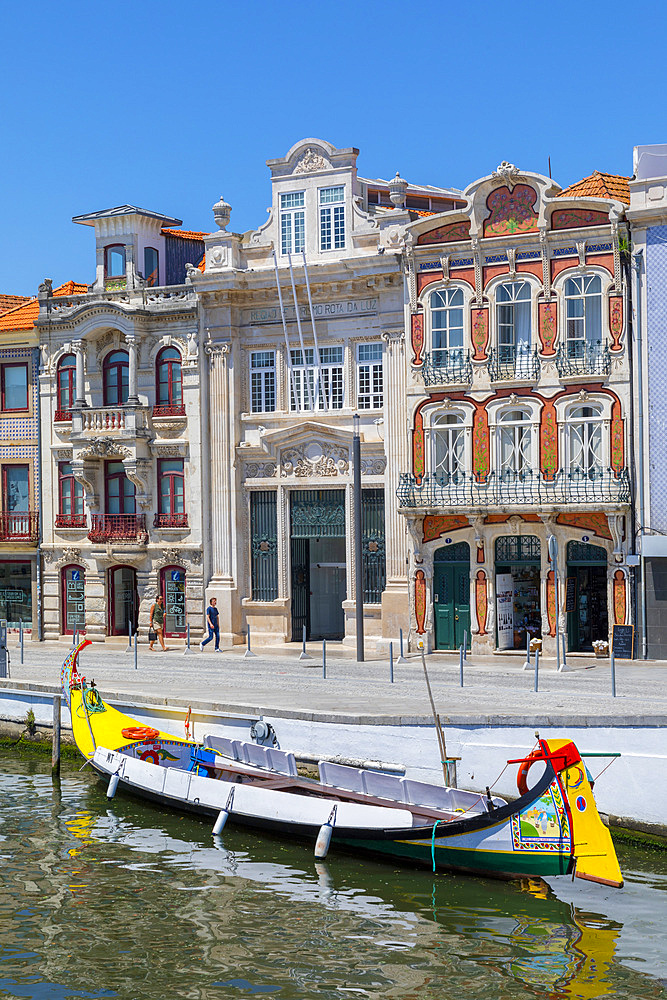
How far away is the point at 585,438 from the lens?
38281 mm

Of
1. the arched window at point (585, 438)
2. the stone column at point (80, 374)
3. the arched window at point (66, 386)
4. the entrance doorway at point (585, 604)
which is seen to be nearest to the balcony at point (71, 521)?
the arched window at point (66, 386)

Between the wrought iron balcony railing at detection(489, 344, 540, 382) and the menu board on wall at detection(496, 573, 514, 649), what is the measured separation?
594 cm

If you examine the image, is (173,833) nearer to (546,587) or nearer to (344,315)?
(546,587)

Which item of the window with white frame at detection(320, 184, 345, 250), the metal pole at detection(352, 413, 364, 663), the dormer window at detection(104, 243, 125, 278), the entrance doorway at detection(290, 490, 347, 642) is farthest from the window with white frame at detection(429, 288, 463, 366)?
the dormer window at detection(104, 243, 125, 278)

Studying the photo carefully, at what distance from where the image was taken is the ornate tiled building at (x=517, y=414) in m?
37.9

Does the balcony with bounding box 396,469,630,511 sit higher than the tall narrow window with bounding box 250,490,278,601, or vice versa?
the balcony with bounding box 396,469,630,511

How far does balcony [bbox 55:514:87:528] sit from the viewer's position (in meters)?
47.4

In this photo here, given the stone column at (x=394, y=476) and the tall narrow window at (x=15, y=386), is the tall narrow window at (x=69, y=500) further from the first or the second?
the stone column at (x=394, y=476)

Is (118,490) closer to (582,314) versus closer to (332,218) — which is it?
(332,218)

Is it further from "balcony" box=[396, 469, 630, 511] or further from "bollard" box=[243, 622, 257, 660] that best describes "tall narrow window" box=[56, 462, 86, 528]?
"balcony" box=[396, 469, 630, 511]

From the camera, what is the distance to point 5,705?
112ft

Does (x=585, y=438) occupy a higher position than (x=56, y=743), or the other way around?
(x=585, y=438)

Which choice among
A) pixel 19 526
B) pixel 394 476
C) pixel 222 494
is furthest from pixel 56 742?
pixel 19 526

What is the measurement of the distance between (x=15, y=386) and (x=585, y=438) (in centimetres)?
2198
